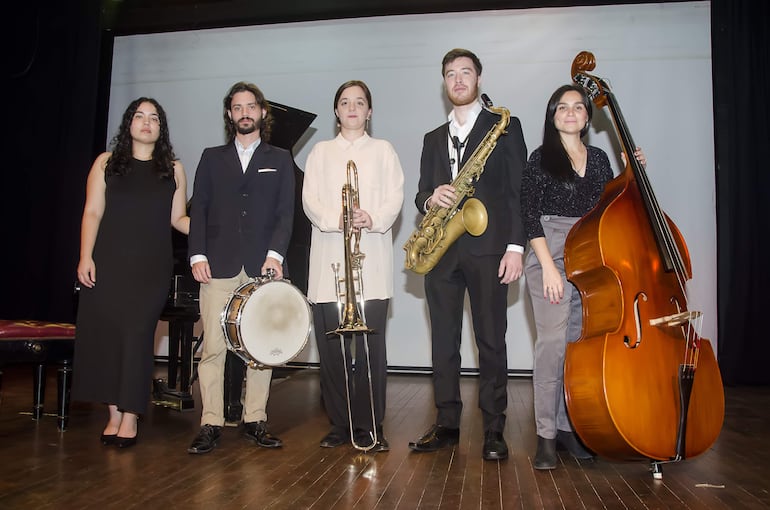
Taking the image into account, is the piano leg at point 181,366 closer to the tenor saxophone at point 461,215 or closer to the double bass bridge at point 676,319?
the tenor saxophone at point 461,215

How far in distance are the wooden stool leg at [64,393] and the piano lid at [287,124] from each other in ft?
6.68

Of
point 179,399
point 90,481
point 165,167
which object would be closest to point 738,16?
point 165,167

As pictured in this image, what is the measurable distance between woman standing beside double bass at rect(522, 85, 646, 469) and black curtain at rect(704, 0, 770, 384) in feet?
11.7

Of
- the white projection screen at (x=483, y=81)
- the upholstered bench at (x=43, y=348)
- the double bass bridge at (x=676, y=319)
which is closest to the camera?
the double bass bridge at (x=676, y=319)

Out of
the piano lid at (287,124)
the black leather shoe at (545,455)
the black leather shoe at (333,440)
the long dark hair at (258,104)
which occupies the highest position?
the piano lid at (287,124)

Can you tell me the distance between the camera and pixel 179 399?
13.6ft

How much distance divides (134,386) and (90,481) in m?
0.68

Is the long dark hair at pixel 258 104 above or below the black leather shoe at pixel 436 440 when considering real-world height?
above

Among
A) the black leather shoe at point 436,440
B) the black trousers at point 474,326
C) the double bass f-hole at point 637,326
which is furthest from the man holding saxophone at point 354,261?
the double bass f-hole at point 637,326

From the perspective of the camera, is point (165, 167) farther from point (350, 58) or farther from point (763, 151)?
point (763, 151)

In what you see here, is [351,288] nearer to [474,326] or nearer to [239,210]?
[474,326]

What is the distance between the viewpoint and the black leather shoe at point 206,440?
3.12 metres

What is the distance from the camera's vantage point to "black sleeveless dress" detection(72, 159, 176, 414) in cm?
325

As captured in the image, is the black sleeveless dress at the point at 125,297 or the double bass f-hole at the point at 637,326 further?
the black sleeveless dress at the point at 125,297
